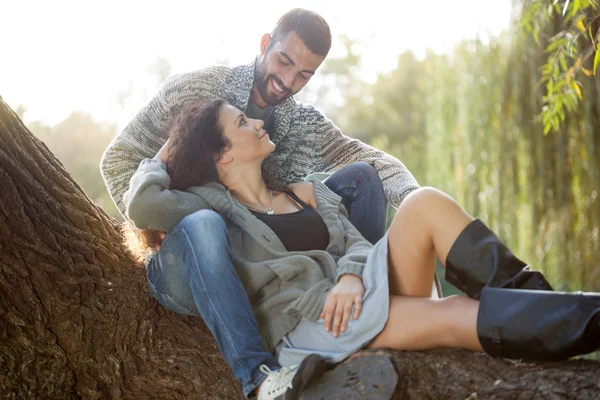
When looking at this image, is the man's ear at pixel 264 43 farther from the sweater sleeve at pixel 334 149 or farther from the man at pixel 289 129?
the sweater sleeve at pixel 334 149

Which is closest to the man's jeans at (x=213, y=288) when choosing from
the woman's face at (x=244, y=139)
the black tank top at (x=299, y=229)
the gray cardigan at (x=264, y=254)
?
the gray cardigan at (x=264, y=254)

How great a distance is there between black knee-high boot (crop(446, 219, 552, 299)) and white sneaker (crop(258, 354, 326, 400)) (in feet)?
1.28

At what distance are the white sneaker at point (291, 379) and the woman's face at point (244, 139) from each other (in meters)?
0.70

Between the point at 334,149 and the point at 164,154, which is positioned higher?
the point at 334,149

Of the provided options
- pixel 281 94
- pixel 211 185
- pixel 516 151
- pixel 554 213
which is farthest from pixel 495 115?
pixel 211 185

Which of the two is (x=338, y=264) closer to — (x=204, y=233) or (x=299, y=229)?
(x=299, y=229)

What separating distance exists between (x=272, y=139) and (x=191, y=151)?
460 millimetres

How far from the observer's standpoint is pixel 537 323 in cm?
153

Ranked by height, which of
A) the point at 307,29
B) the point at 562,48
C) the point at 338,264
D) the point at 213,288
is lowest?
the point at 213,288

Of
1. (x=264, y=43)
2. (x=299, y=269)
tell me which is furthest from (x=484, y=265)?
(x=264, y=43)

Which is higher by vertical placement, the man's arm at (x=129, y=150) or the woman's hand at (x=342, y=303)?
the man's arm at (x=129, y=150)

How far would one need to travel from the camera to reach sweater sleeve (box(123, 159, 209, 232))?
1.96 m

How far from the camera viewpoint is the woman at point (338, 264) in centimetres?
157

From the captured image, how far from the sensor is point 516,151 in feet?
16.7
